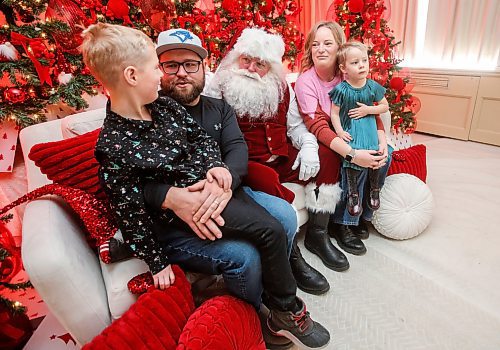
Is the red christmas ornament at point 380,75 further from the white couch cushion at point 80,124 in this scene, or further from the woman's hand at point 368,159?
the white couch cushion at point 80,124

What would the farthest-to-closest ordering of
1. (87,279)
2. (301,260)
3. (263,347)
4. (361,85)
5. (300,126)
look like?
(300,126)
(361,85)
(301,260)
(263,347)
(87,279)

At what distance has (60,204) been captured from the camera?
1.30 metres

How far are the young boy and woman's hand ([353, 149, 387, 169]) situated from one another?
2.37 feet

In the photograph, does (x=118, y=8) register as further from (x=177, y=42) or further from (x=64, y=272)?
(x=64, y=272)

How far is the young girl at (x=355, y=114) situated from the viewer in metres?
1.77

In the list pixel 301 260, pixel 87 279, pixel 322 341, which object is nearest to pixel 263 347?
pixel 322 341

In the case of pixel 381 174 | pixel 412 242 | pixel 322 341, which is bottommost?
pixel 412 242

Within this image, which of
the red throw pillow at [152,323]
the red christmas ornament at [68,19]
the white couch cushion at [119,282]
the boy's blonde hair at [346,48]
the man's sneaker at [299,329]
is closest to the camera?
the red throw pillow at [152,323]

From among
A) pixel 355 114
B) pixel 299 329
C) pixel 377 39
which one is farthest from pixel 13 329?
pixel 377 39

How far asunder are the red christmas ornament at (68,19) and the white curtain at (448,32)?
393 cm

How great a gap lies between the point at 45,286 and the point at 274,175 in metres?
1.04

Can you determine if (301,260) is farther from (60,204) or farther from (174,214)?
(60,204)

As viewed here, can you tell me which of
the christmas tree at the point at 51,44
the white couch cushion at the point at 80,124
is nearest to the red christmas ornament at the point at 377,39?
the christmas tree at the point at 51,44

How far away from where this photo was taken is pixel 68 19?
2166 mm
